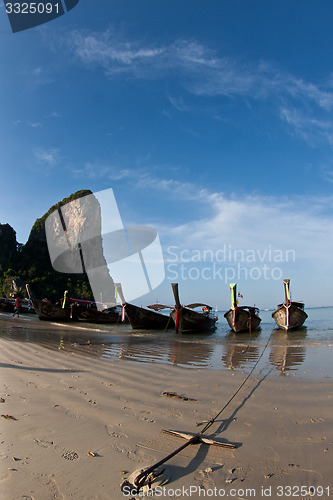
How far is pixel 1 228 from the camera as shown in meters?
66.4

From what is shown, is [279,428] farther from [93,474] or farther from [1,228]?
[1,228]

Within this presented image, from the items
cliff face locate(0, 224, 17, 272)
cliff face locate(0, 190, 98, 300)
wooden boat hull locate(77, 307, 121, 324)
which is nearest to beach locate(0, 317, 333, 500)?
wooden boat hull locate(77, 307, 121, 324)

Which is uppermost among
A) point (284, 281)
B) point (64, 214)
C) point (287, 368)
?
point (64, 214)

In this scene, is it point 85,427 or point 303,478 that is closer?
point 303,478

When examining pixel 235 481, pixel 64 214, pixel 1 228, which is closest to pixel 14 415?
pixel 235 481

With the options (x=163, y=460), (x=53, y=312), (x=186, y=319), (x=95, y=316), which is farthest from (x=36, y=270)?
(x=163, y=460)

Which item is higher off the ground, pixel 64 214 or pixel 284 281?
pixel 64 214

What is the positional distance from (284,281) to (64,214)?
303ft

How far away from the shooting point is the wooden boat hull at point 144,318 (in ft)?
71.4

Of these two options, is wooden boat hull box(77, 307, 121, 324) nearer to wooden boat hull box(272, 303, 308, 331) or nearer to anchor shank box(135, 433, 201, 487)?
wooden boat hull box(272, 303, 308, 331)

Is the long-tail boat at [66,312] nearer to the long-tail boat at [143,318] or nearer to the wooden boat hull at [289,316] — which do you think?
the long-tail boat at [143,318]

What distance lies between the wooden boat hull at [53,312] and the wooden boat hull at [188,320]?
10420 millimetres

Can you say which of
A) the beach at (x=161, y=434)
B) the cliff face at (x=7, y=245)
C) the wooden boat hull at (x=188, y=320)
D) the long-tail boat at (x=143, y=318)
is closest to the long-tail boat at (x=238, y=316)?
the wooden boat hull at (x=188, y=320)

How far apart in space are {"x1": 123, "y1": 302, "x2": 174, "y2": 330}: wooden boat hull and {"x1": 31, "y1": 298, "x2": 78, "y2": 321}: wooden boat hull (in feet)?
20.8
